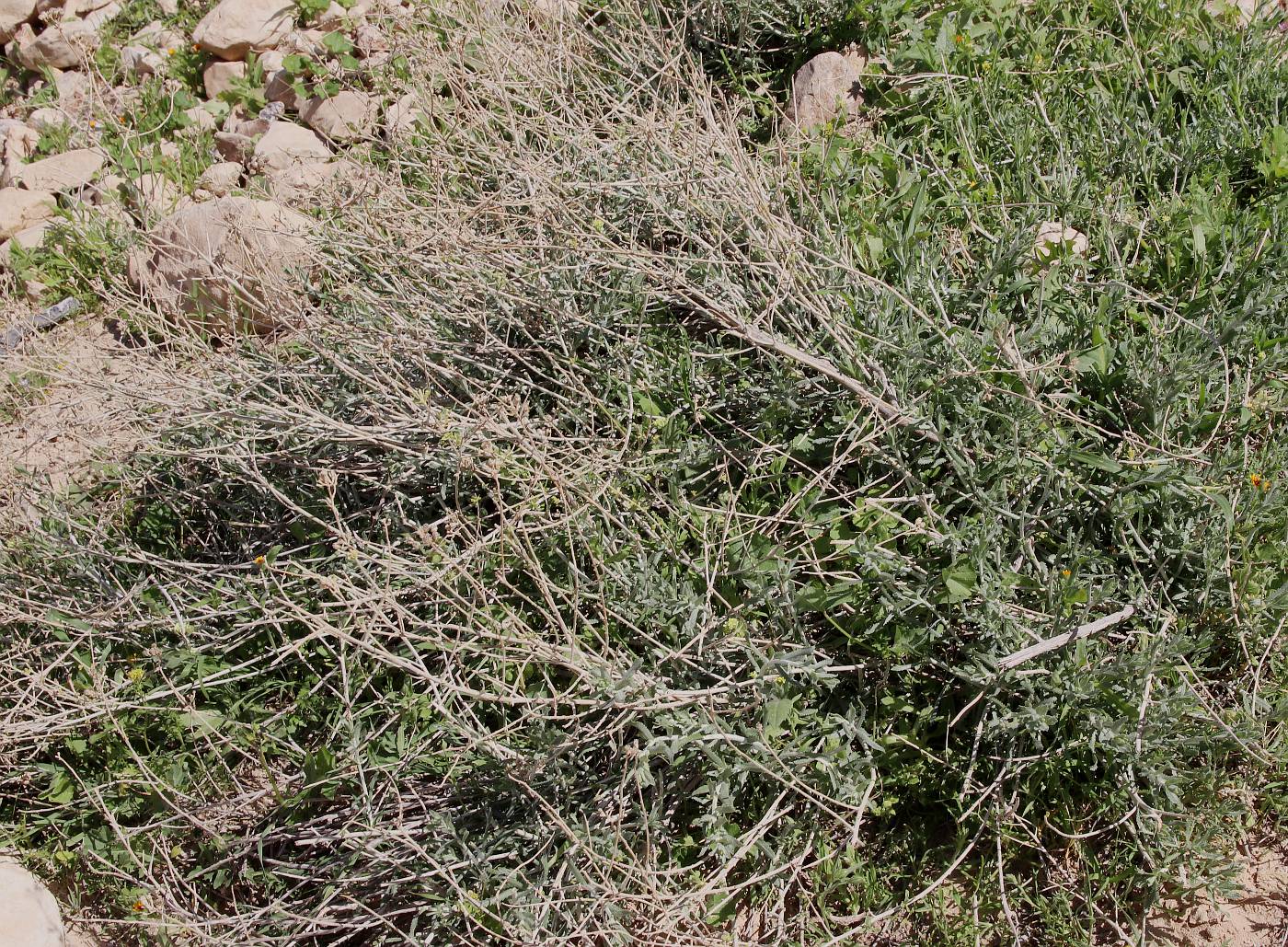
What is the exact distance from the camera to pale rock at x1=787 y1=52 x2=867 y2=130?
401 cm

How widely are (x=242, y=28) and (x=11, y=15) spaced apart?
5.38ft

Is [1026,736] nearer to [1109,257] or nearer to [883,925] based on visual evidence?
[883,925]

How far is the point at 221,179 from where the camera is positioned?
4.70m

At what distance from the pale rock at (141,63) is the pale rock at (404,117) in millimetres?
1637

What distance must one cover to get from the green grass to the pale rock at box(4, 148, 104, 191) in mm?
2297

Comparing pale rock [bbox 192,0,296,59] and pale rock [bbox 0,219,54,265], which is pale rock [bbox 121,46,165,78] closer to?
pale rock [bbox 192,0,296,59]

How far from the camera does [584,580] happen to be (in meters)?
2.65

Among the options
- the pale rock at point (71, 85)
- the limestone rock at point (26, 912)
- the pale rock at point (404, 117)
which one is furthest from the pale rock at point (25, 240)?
the limestone rock at point (26, 912)

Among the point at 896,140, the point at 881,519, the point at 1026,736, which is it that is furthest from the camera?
the point at 896,140

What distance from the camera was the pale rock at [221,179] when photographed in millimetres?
4672

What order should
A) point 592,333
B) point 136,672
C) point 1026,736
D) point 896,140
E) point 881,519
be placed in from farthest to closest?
point 896,140 → point 592,333 → point 136,672 → point 881,519 → point 1026,736

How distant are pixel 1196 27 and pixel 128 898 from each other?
14.8 feet

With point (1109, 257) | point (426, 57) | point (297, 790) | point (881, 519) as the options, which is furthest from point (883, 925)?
point (426, 57)

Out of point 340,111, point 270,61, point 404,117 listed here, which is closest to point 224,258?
point 404,117
